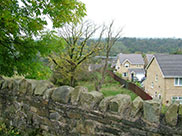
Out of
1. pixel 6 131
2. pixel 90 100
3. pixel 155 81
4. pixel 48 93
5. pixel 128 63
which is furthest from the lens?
pixel 128 63

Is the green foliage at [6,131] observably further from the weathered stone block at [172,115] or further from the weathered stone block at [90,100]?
the weathered stone block at [172,115]

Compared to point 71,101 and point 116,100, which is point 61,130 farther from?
point 116,100

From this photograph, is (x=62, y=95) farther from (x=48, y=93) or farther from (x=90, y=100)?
(x=90, y=100)

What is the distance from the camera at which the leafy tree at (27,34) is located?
3.75 meters

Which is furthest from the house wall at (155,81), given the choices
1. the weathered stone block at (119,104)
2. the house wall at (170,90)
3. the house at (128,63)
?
the weathered stone block at (119,104)

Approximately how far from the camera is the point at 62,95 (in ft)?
9.81

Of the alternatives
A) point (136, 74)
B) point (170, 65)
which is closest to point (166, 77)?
point (170, 65)

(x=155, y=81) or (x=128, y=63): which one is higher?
(x=128, y=63)

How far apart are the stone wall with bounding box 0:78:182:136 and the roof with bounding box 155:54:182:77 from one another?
52.6ft

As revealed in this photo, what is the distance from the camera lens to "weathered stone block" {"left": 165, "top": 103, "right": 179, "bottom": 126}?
2076 millimetres

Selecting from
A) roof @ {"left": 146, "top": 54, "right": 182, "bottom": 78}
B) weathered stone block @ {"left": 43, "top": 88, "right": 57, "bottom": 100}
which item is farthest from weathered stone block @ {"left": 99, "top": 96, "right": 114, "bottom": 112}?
roof @ {"left": 146, "top": 54, "right": 182, "bottom": 78}

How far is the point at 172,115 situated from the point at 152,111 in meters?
0.25

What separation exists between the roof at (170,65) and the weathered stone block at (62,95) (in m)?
16.0

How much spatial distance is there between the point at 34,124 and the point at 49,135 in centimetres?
46
